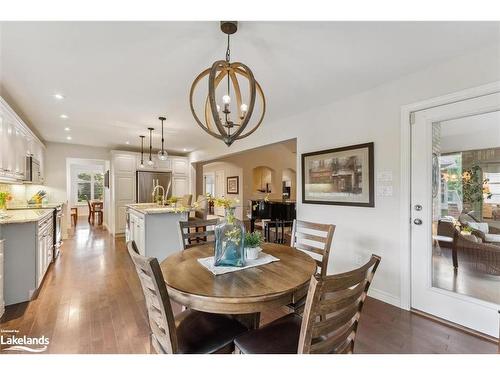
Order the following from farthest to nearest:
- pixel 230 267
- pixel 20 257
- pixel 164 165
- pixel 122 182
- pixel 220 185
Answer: pixel 220 185
pixel 164 165
pixel 122 182
pixel 20 257
pixel 230 267

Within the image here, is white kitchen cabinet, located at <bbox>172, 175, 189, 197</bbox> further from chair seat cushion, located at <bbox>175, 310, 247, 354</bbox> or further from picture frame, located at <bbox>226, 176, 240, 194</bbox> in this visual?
chair seat cushion, located at <bbox>175, 310, 247, 354</bbox>

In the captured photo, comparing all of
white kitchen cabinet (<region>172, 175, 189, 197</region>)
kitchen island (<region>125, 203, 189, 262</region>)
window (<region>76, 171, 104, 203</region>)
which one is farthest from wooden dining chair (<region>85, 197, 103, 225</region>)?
kitchen island (<region>125, 203, 189, 262</region>)

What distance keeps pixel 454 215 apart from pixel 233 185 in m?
Result: 7.53

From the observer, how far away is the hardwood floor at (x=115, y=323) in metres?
1.87

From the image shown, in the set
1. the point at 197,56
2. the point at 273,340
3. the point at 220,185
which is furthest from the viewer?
the point at 220,185

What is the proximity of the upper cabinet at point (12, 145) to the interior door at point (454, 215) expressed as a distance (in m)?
4.72

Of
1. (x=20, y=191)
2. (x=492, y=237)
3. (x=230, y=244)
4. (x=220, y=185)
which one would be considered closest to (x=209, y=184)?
(x=220, y=185)

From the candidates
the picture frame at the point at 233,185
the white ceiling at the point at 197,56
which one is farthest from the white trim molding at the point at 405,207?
the picture frame at the point at 233,185

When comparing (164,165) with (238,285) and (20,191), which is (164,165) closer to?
(20,191)

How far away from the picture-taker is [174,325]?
44.8 inches

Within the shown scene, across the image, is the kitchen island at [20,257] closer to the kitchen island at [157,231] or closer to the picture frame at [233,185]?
the kitchen island at [157,231]

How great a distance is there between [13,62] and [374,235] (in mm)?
4126

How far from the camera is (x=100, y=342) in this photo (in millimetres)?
1922

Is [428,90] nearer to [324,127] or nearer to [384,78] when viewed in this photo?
[384,78]
